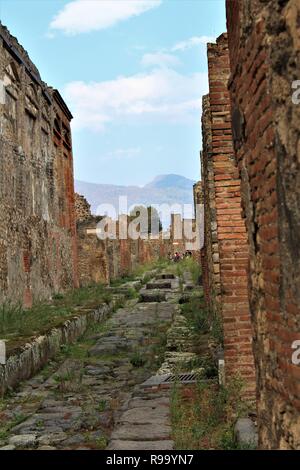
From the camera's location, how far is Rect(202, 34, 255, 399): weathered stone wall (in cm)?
573

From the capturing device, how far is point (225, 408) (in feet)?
17.3

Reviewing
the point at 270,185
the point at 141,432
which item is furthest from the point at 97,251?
the point at 270,185

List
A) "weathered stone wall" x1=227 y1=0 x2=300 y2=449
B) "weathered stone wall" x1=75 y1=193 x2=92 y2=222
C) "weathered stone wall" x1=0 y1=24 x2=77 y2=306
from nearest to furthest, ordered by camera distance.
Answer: "weathered stone wall" x1=227 y1=0 x2=300 y2=449, "weathered stone wall" x1=0 y1=24 x2=77 y2=306, "weathered stone wall" x1=75 y1=193 x2=92 y2=222

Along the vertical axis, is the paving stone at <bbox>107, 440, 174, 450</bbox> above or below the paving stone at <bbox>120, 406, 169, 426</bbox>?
above

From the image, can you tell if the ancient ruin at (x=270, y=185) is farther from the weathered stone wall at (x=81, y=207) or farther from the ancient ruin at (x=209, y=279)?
the weathered stone wall at (x=81, y=207)

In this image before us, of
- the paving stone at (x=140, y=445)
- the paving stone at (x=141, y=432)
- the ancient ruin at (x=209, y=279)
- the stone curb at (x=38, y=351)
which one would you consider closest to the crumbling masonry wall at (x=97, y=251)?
the ancient ruin at (x=209, y=279)

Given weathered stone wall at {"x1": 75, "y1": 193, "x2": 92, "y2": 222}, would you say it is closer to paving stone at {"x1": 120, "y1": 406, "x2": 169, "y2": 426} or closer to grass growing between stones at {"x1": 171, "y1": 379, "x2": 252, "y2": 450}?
grass growing between stones at {"x1": 171, "y1": 379, "x2": 252, "y2": 450}

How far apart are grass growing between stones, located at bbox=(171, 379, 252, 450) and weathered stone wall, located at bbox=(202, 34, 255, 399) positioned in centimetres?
24

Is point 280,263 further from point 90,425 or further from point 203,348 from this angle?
point 203,348

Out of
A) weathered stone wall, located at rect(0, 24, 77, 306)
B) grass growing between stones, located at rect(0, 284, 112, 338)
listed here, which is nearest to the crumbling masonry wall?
weathered stone wall, located at rect(0, 24, 77, 306)

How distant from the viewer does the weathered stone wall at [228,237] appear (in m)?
5.73

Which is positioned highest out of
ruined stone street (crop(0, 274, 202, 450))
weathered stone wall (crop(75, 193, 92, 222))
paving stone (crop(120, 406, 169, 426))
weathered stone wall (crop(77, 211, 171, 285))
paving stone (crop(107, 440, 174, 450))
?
weathered stone wall (crop(75, 193, 92, 222))

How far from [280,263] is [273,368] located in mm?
608
